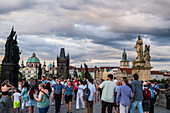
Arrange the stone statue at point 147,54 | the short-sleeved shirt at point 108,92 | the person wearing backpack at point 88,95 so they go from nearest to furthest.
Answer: the short-sleeved shirt at point 108,92 → the person wearing backpack at point 88,95 → the stone statue at point 147,54

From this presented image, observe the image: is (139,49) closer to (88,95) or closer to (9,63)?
Result: (9,63)

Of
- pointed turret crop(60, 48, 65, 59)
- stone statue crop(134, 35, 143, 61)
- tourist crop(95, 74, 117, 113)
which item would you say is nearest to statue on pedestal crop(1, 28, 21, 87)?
tourist crop(95, 74, 117, 113)

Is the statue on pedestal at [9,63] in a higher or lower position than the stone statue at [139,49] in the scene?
lower

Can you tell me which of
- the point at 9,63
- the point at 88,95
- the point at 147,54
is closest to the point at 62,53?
the point at 147,54

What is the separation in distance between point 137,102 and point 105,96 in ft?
4.25

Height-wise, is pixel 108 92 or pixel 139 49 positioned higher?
pixel 139 49

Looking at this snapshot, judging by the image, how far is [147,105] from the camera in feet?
29.3

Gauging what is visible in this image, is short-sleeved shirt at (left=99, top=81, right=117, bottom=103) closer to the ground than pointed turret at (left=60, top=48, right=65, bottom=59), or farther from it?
closer to the ground

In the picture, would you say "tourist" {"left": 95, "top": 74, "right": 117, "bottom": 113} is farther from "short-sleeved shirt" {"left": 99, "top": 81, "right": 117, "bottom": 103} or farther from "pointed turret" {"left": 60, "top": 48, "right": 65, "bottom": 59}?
"pointed turret" {"left": 60, "top": 48, "right": 65, "bottom": 59}

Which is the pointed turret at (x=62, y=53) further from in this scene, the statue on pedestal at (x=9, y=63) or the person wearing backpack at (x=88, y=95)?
the person wearing backpack at (x=88, y=95)

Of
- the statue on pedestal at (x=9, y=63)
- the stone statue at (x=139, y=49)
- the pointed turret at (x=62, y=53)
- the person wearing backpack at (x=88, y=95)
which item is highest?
the pointed turret at (x=62, y=53)

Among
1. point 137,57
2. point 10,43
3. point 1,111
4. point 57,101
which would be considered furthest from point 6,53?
→ point 137,57

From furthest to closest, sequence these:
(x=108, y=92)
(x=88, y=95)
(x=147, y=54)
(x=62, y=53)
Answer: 1. (x=62, y=53)
2. (x=147, y=54)
3. (x=88, y=95)
4. (x=108, y=92)

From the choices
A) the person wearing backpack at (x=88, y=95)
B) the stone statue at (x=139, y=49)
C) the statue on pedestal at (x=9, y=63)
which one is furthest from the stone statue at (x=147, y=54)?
the person wearing backpack at (x=88, y=95)
